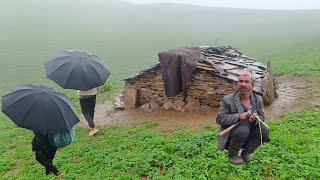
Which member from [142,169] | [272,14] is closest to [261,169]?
[142,169]

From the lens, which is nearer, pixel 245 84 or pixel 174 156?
pixel 245 84

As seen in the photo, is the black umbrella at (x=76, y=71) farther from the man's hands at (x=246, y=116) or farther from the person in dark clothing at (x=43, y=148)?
the man's hands at (x=246, y=116)

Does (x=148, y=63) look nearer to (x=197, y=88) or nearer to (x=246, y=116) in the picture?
(x=197, y=88)

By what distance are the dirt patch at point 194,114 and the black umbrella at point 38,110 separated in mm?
5937

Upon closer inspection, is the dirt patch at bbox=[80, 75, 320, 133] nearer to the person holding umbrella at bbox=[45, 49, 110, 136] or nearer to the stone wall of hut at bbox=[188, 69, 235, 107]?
the stone wall of hut at bbox=[188, 69, 235, 107]

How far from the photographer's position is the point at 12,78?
34.6 meters

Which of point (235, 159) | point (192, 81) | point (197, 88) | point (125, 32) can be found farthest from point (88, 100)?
point (125, 32)

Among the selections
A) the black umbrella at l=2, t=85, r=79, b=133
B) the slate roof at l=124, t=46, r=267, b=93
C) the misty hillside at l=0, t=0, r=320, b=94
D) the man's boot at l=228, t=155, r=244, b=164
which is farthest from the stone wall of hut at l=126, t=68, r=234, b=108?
the misty hillside at l=0, t=0, r=320, b=94

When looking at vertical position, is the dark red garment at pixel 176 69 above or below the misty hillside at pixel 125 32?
above

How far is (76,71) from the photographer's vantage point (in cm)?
1393

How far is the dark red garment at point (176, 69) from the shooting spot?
1731cm

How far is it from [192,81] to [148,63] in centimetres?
2276

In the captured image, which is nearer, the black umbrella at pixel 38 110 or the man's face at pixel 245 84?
the man's face at pixel 245 84

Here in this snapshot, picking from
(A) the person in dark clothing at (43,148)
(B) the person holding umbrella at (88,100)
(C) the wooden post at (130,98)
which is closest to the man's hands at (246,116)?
(A) the person in dark clothing at (43,148)
